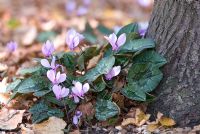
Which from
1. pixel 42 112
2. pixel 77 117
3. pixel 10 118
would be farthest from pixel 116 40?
pixel 10 118

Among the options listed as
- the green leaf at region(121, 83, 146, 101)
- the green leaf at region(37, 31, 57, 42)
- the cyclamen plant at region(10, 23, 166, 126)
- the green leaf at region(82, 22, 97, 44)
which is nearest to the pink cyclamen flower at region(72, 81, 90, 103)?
the cyclamen plant at region(10, 23, 166, 126)

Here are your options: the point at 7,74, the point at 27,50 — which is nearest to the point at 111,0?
the point at 27,50

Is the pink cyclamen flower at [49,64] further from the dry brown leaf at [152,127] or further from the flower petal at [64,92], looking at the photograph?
the dry brown leaf at [152,127]

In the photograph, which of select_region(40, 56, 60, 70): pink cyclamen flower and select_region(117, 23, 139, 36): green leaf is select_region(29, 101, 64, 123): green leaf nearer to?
select_region(40, 56, 60, 70): pink cyclamen flower

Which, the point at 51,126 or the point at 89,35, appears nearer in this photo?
the point at 51,126

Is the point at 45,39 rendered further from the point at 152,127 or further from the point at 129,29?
the point at 152,127

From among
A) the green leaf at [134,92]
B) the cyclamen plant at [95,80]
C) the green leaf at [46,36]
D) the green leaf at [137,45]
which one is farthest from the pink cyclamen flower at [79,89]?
the green leaf at [46,36]

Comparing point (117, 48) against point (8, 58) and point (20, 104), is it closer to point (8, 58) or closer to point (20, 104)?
point (20, 104)
